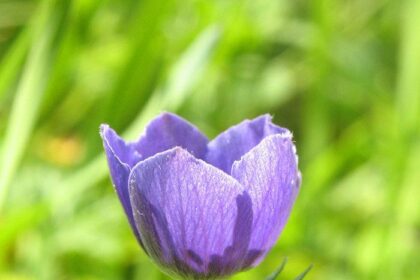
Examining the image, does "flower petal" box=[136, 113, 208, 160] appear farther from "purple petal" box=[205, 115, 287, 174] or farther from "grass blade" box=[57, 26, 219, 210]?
"grass blade" box=[57, 26, 219, 210]

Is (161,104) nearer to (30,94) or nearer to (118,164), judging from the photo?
(30,94)

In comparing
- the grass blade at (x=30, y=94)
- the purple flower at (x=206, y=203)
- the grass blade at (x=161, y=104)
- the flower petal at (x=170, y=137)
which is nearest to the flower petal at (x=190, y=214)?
the purple flower at (x=206, y=203)

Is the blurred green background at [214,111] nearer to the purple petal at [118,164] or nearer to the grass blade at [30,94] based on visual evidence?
the grass blade at [30,94]

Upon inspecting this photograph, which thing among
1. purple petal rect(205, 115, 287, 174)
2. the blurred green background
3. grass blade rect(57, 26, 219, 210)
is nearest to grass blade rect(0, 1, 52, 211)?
the blurred green background

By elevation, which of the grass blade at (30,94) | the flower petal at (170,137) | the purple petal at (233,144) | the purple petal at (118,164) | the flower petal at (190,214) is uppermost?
the grass blade at (30,94)

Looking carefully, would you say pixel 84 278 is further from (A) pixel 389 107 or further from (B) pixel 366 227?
(A) pixel 389 107

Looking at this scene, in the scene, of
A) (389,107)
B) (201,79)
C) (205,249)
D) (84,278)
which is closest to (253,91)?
(201,79)

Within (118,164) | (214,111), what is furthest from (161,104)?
(118,164)
